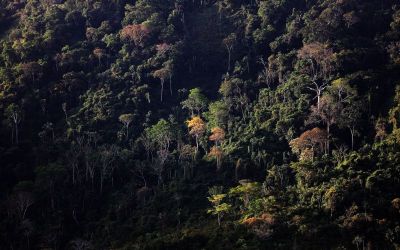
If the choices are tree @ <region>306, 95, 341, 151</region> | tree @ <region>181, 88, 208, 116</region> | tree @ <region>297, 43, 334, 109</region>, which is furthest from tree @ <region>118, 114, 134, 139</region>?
tree @ <region>297, 43, 334, 109</region>

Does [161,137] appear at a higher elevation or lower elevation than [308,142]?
higher

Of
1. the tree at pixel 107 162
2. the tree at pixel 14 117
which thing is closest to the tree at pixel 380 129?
the tree at pixel 107 162

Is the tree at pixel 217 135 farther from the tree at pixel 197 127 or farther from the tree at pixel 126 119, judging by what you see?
the tree at pixel 126 119

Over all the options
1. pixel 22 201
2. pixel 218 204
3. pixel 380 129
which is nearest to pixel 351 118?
pixel 380 129

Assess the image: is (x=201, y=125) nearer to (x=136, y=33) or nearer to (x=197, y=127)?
(x=197, y=127)

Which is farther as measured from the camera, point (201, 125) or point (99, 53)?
point (99, 53)

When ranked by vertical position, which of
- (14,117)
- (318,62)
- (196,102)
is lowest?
(14,117)

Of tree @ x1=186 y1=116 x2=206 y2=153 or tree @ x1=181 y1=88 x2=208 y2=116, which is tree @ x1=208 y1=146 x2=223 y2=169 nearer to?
tree @ x1=186 y1=116 x2=206 y2=153

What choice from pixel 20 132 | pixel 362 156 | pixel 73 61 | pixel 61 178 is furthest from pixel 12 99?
pixel 362 156
